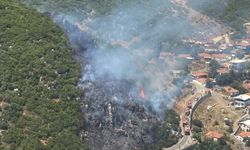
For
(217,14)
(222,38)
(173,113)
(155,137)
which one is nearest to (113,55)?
(173,113)

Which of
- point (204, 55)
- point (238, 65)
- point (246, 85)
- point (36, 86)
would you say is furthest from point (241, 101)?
point (36, 86)

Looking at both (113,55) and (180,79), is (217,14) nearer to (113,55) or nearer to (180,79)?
(180,79)

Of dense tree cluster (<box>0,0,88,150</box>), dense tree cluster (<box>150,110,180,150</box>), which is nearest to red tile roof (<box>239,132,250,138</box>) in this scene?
dense tree cluster (<box>150,110,180,150</box>)

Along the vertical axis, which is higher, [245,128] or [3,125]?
[3,125]

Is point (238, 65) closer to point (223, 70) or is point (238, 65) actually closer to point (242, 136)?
point (223, 70)

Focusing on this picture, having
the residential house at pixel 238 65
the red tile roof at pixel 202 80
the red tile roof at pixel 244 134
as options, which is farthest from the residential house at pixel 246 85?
the red tile roof at pixel 244 134
